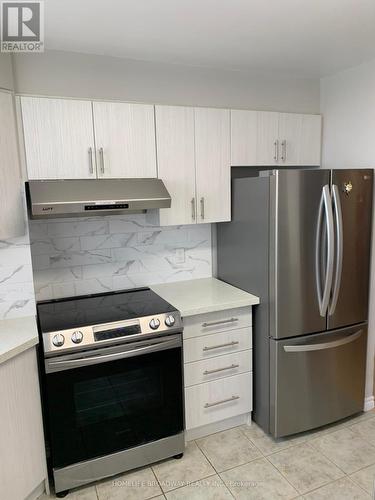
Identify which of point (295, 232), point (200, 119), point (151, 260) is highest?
point (200, 119)

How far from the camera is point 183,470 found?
2.25 meters

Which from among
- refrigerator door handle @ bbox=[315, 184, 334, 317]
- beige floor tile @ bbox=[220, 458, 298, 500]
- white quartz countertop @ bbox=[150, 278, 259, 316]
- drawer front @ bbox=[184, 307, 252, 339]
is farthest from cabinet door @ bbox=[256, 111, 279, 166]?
beige floor tile @ bbox=[220, 458, 298, 500]

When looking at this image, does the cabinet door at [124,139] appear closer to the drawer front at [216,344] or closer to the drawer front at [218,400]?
the drawer front at [216,344]

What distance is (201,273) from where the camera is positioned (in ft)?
9.93

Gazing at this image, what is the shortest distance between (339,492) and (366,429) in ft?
2.20

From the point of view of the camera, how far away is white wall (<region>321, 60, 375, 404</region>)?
2.56 metres

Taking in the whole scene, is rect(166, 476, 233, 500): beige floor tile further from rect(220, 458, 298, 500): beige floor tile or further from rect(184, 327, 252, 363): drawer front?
rect(184, 327, 252, 363): drawer front

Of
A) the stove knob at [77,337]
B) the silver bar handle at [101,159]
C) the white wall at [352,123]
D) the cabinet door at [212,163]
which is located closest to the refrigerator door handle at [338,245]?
the white wall at [352,123]

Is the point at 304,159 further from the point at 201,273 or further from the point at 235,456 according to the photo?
the point at 235,456

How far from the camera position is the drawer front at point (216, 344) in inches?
93.9

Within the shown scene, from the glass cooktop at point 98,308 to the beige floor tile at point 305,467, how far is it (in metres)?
1.15

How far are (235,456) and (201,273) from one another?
1.30 m

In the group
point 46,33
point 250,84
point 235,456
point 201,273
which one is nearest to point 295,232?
point 201,273

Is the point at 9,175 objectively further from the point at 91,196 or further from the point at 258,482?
the point at 258,482
